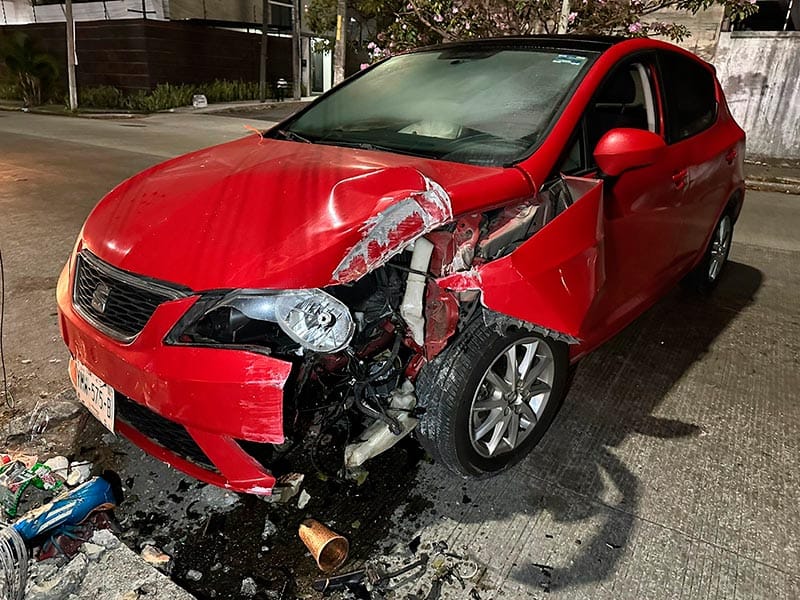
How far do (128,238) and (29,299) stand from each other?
7.62 feet

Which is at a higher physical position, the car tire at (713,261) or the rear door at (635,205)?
the rear door at (635,205)

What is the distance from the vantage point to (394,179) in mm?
1915

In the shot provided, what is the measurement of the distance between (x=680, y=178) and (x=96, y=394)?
2722mm

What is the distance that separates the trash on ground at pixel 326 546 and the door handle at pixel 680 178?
223 cm

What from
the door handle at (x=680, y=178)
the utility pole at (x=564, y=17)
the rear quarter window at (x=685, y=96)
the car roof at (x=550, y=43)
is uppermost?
the utility pole at (x=564, y=17)

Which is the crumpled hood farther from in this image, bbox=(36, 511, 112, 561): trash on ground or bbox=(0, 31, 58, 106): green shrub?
bbox=(0, 31, 58, 106): green shrub

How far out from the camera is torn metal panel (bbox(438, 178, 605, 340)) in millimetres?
1862

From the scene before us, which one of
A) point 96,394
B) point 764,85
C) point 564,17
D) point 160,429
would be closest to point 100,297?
point 96,394

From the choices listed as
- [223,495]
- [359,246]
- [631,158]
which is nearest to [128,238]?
[359,246]

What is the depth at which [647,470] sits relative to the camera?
94.6 inches

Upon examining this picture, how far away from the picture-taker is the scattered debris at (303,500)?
2.16 metres

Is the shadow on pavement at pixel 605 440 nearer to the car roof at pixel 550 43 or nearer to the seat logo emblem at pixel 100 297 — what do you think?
the seat logo emblem at pixel 100 297

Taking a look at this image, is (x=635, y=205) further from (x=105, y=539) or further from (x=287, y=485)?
→ (x=105, y=539)

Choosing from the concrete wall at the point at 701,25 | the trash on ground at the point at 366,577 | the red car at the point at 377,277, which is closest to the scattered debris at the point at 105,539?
the red car at the point at 377,277
